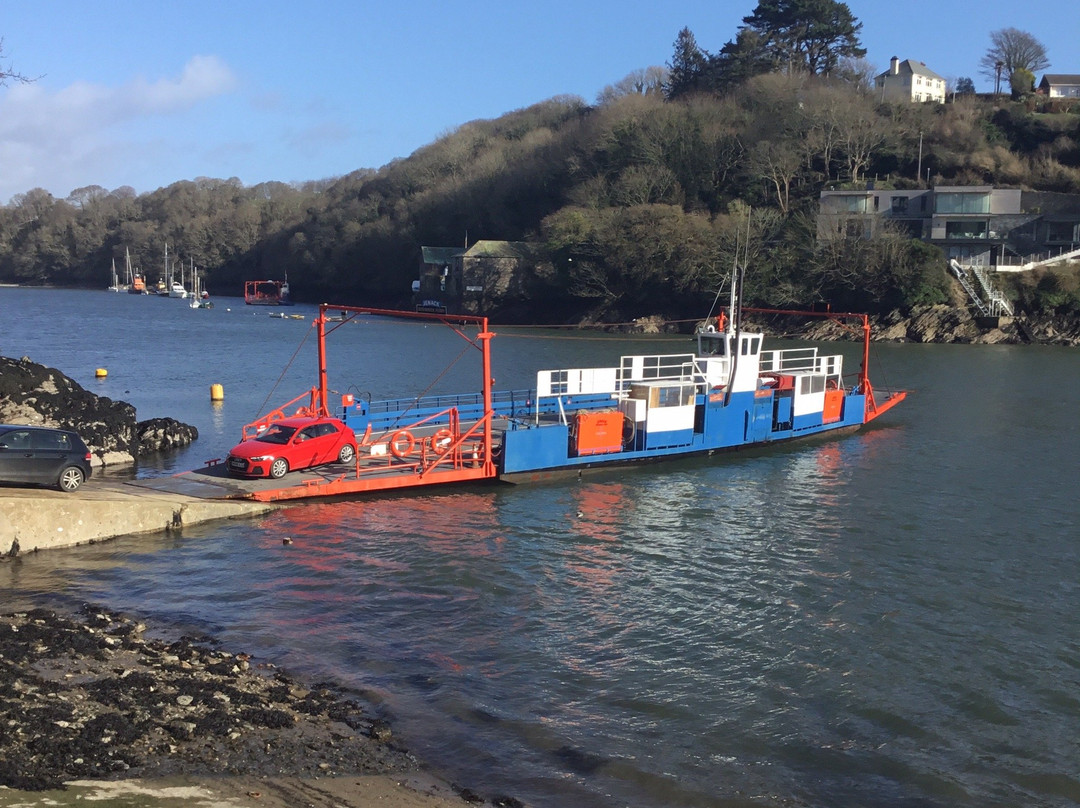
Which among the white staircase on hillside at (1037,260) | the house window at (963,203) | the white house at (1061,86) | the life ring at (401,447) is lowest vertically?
the life ring at (401,447)

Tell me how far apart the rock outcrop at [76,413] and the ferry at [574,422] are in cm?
498

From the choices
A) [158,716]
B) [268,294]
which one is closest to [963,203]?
[158,716]

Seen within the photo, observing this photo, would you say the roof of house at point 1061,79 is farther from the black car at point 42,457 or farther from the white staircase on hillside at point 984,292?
the black car at point 42,457

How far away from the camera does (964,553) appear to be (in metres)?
23.7

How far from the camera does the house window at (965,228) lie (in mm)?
92375

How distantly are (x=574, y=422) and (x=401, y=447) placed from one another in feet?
18.6

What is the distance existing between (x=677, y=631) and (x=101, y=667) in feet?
31.9

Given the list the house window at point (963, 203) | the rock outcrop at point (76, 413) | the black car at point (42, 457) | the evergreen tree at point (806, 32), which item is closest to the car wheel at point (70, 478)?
the black car at point (42, 457)

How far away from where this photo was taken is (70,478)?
2259 centimetres

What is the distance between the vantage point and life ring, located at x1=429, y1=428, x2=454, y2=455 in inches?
1134

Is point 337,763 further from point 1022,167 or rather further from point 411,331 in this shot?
point 1022,167

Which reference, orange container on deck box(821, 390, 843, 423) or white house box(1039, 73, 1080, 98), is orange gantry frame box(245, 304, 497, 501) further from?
white house box(1039, 73, 1080, 98)

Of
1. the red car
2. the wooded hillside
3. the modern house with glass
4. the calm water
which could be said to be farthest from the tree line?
the red car

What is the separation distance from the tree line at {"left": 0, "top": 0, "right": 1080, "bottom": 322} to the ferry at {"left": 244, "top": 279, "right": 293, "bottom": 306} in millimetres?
3532
